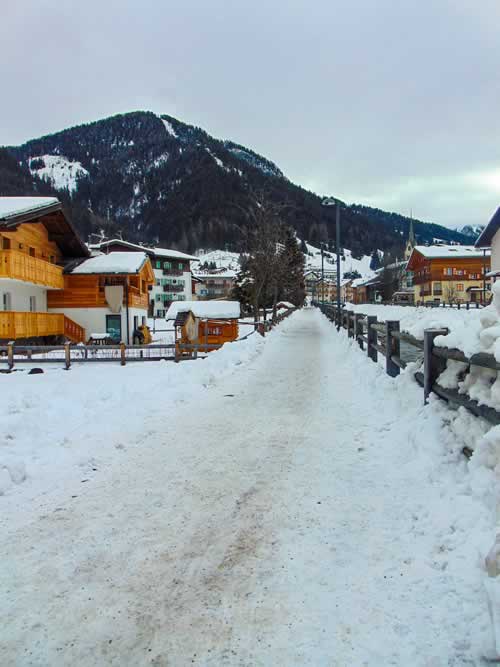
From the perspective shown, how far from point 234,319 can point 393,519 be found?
2443 centimetres

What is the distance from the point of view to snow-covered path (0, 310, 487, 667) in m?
2.43

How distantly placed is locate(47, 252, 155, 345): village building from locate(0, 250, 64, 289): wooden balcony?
1.10 meters

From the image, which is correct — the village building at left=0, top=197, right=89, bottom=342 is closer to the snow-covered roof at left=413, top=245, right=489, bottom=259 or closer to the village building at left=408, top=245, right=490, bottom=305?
the village building at left=408, top=245, right=490, bottom=305

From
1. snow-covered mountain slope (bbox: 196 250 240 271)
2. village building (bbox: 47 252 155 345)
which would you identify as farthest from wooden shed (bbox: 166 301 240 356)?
snow-covered mountain slope (bbox: 196 250 240 271)

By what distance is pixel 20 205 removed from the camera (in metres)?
26.9

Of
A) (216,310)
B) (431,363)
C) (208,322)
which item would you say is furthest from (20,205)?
(431,363)

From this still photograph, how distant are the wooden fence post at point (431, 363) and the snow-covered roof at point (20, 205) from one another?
24984 millimetres

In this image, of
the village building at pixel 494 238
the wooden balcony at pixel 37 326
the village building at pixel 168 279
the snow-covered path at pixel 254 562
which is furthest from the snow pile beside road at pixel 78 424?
the village building at pixel 168 279

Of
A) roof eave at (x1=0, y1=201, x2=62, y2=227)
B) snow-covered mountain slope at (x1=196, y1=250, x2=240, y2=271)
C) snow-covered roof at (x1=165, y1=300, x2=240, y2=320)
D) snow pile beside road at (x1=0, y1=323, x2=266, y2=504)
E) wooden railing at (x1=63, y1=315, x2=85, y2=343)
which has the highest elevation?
snow-covered mountain slope at (x1=196, y1=250, x2=240, y2=271)

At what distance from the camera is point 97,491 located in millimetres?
4473

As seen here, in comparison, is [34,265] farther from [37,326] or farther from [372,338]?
[372,338]

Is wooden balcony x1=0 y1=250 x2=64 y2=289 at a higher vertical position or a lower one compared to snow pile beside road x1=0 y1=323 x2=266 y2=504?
higher

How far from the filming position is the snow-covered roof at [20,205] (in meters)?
25.4

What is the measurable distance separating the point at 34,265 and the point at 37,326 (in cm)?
361
